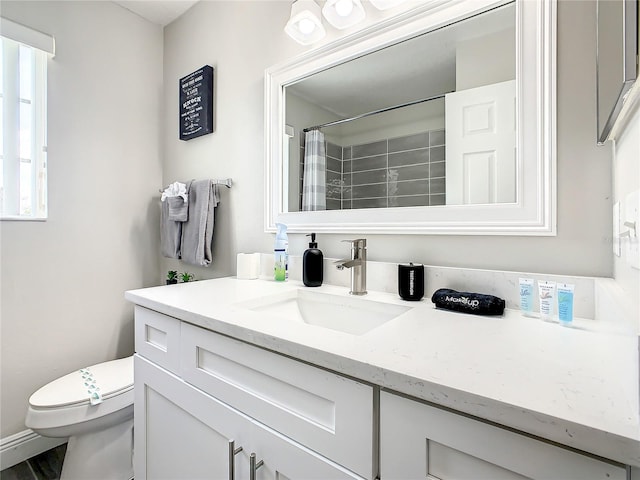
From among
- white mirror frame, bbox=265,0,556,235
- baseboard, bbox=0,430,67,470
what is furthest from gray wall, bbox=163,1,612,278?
baseboard, bbox=0,430,67,470

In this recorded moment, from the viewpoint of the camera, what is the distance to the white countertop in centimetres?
37

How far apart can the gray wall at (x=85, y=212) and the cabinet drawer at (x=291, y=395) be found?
1220 millimetres

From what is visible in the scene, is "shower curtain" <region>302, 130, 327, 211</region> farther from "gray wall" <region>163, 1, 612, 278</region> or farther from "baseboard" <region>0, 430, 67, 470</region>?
"baseboard" <region>0, 430, 67, 470</region>

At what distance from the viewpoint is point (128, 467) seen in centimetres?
136

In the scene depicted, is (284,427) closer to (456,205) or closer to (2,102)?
(456,205)

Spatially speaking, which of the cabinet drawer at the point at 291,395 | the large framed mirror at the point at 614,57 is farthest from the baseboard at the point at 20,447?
the large framed mirror at the point at 614,57

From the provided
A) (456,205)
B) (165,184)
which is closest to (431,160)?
(456,205)

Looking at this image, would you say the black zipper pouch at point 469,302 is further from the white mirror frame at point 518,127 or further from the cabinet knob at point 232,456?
the cabinet knob at point 232,456

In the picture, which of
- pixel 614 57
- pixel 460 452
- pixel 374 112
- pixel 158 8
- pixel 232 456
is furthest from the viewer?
pixel 158 8

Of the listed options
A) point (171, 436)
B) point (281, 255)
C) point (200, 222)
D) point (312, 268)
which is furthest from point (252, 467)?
point (200, 222)

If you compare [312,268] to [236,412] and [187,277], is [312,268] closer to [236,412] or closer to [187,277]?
[236,412]

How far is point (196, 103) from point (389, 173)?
48.2 inches

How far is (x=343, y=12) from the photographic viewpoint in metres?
1.15

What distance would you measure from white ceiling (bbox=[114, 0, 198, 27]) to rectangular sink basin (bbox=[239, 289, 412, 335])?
1.79 metres
